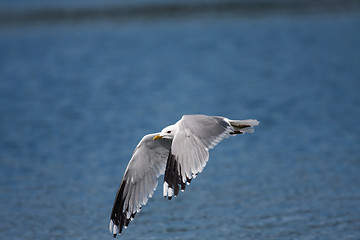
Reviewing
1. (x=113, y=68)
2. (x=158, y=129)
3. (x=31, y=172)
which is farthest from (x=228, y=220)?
(x=113, y=68)

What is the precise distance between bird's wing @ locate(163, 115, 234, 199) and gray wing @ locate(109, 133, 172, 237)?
3.09 feet

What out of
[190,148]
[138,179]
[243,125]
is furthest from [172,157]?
[138,179]

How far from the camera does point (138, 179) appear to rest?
314 inches

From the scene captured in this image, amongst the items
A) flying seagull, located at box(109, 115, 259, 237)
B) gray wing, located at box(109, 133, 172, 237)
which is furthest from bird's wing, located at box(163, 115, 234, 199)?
gray wing, located at box(109, 133, 172, 237)

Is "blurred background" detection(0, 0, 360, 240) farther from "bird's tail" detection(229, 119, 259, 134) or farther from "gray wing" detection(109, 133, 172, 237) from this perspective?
"bird's tail" detection(229, 119, 259, 134)

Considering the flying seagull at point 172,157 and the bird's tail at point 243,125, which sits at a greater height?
the bird's tail at point 243,125

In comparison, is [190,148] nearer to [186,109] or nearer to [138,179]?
[138,179]

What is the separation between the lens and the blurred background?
29.1 ft

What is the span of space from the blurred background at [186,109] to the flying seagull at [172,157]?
0.60m

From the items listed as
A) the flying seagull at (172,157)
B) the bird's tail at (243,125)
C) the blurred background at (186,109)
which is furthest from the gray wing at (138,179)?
the bird's tail at (243,125)

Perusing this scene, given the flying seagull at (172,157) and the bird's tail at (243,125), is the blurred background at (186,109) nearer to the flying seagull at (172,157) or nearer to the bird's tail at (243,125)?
the flying seagull at (172,157)

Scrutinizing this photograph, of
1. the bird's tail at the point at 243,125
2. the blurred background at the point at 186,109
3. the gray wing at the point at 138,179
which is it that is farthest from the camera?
the blurred background at the point at 186,109

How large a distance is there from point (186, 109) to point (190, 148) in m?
9.56

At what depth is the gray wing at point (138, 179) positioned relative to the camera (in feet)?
25.7
